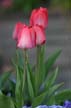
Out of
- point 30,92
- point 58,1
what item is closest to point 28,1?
point 58,1

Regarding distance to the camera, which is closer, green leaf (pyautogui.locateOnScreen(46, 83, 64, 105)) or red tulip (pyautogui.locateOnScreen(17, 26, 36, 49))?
red tulip (pyautogui.locateOnScreen(17, 26, 36, 49))

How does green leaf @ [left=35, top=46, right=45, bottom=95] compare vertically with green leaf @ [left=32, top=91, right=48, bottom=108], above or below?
above

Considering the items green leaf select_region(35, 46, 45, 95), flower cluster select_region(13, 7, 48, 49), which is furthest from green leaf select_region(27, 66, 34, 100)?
flower cluster select_region(13, 7, 48, 49)

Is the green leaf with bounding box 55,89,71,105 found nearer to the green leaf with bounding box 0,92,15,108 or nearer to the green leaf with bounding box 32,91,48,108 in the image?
the green leaf with bounding box 32,91,48,108

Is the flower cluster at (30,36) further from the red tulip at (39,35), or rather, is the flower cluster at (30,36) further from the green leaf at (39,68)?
the green leaf at (39,68)

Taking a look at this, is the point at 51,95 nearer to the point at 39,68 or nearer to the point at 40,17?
the point at 39,68

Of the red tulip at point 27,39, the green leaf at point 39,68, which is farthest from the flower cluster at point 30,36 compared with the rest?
the green leaf at point 39,68

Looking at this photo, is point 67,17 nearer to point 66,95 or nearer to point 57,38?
point 57,38
